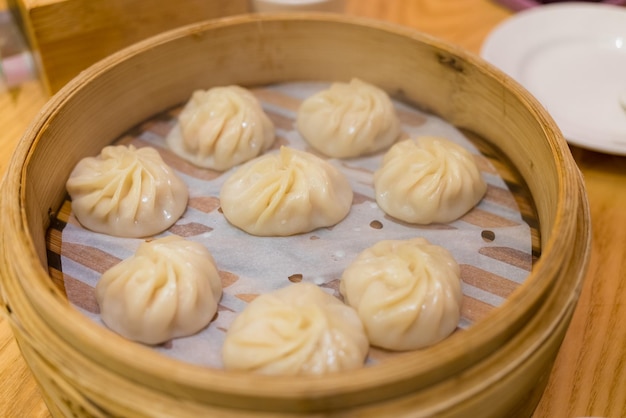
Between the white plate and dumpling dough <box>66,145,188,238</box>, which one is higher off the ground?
the white plate

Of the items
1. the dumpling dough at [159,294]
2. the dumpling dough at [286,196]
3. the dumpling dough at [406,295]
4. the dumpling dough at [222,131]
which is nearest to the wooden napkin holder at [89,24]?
the dumpling dough at [222,131]

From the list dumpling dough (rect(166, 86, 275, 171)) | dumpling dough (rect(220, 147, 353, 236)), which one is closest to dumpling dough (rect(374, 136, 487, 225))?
dumpling dough (rect(220, 147, 353, 236))

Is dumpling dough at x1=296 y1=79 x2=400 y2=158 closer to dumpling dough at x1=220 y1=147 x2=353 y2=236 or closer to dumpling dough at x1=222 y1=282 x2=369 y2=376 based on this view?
dumpling dough at x1=220 y1=147 x2=353 y2=236

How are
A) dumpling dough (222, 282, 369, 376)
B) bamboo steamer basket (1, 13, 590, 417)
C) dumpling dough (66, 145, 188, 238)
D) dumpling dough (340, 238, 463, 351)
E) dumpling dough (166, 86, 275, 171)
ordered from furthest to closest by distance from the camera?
1. dumpling dough (166, 86, 275, 171)
2. dumpling dough (66, 145, 188, 238)
3. dumpling dough (340, 238, 463, 351)
4. dumpling dough (222, 282, 369, 376)
5. bamboo steamer basket (1, 13, 590, 417)

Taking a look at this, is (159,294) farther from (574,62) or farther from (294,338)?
(574,62)

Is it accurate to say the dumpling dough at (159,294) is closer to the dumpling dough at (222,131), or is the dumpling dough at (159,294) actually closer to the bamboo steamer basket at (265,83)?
the bamboo steamer basket at (265,83)

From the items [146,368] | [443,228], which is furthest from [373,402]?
[443,228]
